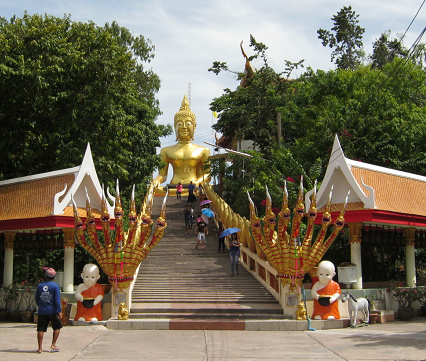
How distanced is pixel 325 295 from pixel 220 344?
4.04 meters

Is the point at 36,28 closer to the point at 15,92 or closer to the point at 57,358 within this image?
the point at 15,92

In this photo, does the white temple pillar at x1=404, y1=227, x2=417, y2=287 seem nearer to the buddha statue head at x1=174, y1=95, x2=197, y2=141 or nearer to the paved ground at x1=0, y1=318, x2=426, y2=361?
the paved ground at x1=0, y1=318, x2=426, y2=361

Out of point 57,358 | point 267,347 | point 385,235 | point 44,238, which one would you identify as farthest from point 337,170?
point 57,358

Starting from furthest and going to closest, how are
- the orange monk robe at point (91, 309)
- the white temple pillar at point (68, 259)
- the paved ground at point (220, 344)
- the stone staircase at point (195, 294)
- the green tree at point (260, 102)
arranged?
1. the green tree at point (260, 102)
2. the white temple pillar at point (68, 259)
3. the orange monk robe at point (91, 309)
4. the stone staircase at point (195, 294)
5. the paved ground at point (220, 344)

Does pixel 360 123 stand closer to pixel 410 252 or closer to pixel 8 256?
pixel 410 252

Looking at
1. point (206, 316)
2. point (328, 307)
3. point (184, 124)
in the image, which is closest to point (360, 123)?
point (328, 307)

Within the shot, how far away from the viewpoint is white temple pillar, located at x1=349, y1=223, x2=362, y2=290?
55.1 feet

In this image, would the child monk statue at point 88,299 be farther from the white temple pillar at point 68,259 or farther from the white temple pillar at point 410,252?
the white temple pillar at point 410,252

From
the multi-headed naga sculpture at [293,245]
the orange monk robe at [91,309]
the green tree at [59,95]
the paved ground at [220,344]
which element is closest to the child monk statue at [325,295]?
the multi-headed naga sculpture at [293,245]

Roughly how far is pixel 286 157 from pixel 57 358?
1522 centimetres

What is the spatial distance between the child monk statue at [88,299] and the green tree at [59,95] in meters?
7.07

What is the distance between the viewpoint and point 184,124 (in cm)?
4153

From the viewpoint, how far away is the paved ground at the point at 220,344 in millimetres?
10438

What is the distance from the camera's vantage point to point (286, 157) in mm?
23781
